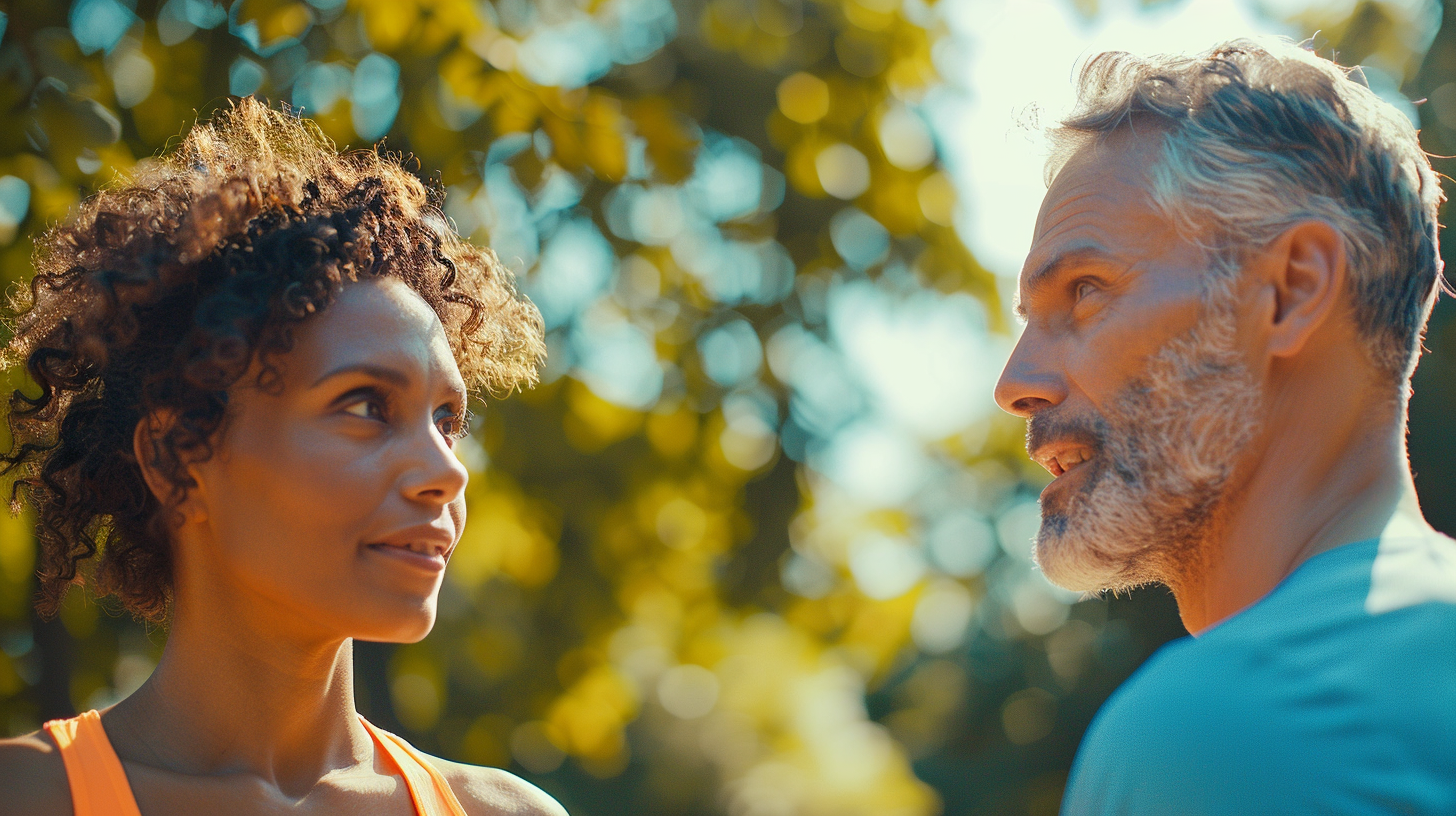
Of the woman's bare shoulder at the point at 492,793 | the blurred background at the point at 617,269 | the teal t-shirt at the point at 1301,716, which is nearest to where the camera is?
the teal t-shirt at the point at 1301,716

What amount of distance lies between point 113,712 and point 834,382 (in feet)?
14.2

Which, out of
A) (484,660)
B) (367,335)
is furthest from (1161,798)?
(484,660)

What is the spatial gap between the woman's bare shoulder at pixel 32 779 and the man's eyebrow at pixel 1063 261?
2108 millimetres

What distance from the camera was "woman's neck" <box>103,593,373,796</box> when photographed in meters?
2.24

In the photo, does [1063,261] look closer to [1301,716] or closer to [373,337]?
[1301,716]

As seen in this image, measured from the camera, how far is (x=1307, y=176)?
2320mm

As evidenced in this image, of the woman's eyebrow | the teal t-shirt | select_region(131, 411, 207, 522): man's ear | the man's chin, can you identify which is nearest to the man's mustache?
the man's chin

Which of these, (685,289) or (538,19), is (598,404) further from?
(538,19)

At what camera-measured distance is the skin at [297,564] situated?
222cm

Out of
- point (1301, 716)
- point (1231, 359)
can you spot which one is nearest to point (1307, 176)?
point (1231, 359)

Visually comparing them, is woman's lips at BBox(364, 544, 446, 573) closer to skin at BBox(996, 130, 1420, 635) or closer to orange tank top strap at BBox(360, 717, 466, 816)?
orange tank top strap at BBox(360, 717, 466, 816)

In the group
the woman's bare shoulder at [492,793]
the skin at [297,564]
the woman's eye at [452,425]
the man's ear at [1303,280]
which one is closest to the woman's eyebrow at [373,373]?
the skin at [297,564]

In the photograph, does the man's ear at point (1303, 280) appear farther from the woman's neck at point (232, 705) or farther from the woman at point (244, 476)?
the woman's neck at point (232, 705)

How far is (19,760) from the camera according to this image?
6.81 feet
